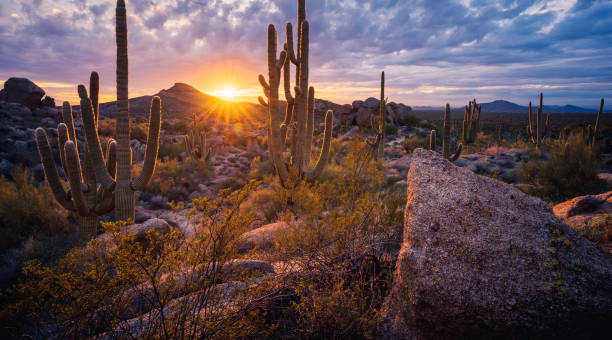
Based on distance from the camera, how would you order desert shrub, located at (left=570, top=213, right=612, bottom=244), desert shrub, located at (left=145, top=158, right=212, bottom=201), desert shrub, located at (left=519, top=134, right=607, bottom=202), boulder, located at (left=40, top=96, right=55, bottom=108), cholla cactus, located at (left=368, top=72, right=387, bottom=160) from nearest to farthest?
desert shrub, located at (left=570, top=213, right=612, bottom=244), desert shrub, located at (left=519, top=134, right=607, bottom=202), desert shrub, located at (left=145, top=158, right=212, bottom=201), cholla cactus, located at (left=368, top=72, right=387, bottom=160), boulder, located at (left=40, top=96, right=55, bottom=108)

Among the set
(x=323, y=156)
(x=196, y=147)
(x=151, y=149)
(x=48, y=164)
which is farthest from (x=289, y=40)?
(x=196, y=147)

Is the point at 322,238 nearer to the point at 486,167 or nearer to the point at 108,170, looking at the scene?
the point at 108,170

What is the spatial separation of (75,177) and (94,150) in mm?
645

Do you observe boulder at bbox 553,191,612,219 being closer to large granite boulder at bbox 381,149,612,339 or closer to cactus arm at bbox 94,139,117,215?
large granite boulder at bbox 381,149,612,339

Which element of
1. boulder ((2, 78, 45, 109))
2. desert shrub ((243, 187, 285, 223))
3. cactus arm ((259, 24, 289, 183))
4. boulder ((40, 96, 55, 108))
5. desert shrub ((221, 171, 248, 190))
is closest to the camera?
cactus arm ((259, 24, 289, 183))

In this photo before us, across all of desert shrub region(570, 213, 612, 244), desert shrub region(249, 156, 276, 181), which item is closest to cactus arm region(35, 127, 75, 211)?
desert shrub region(249, 156, 276, 181)

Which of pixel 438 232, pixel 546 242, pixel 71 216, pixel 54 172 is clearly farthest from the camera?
pixel 71 216

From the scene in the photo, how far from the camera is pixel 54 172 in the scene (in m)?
Result: 5.72

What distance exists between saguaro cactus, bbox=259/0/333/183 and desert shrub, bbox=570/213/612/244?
5.35 metres

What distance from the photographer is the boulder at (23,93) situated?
3216cm

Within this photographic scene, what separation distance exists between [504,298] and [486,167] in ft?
45.5

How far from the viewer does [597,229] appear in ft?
13.4

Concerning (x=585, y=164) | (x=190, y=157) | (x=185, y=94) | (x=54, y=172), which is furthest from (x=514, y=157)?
(x=185, y=94)

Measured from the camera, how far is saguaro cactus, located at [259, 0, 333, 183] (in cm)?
732
